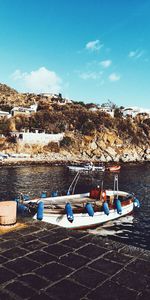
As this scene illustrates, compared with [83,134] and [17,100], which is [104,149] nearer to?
[83,134]

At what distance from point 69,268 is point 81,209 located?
836 inches

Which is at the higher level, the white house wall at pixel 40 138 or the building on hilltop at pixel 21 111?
the building on hilltop at pixel 21 111

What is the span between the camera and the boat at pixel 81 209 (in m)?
24.7

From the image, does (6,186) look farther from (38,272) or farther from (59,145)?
(59,145)

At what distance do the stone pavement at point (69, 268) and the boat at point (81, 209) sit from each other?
16913 millimetres

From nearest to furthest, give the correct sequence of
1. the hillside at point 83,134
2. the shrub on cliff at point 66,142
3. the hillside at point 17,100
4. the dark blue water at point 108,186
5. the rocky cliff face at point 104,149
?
the dark blue water at point 108,186, the hillside at point 83,134, the rocky cliff face at point 104,149, the shrub on cliff at point 66,142, the hillside at point 17,100

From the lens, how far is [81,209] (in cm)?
2609

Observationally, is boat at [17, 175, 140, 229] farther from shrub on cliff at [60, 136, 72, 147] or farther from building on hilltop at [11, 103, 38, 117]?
building on hilltop at [11, 103, 38, 117]

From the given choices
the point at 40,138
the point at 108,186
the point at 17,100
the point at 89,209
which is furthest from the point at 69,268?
the point at 17,100

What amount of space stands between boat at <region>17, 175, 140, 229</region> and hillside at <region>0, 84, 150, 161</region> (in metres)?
68.6

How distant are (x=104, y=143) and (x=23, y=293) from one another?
10850 cm

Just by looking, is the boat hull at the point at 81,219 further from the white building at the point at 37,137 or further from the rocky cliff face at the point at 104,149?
the rocky cliff face at the point at 104,149

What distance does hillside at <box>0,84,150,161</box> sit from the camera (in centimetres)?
10494

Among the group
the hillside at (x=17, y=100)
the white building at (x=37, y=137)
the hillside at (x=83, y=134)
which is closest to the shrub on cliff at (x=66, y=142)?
the hillside at (x=83, y=134)
